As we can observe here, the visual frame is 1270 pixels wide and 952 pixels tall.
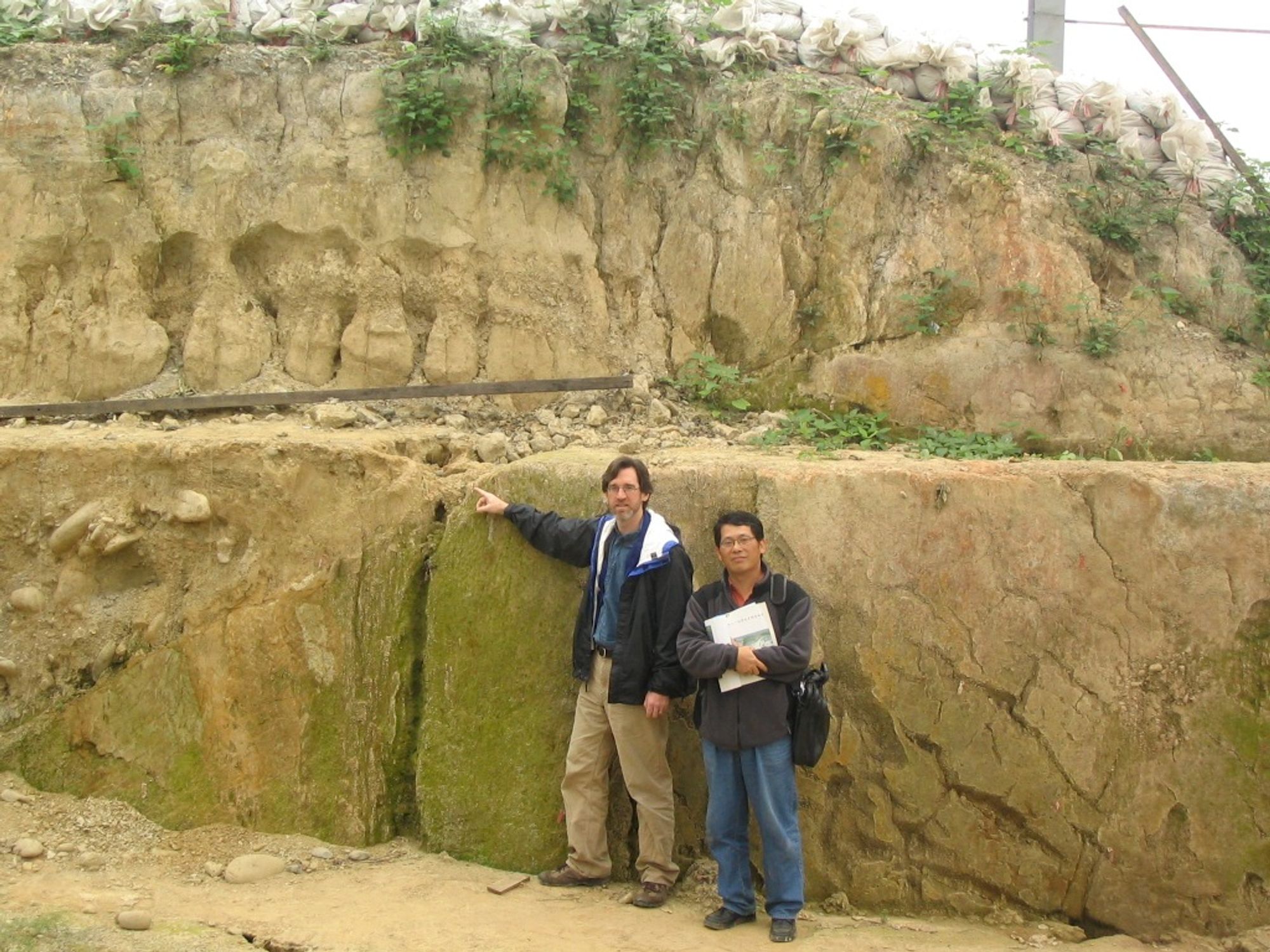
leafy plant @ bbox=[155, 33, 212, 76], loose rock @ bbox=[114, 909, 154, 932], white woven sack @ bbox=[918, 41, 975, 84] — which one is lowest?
loose rock @ bbox=[114, 909, 154, 932]

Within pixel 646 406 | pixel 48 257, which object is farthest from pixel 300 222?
pixel 646 406

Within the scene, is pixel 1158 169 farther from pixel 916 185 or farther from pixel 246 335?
pixel 246 335

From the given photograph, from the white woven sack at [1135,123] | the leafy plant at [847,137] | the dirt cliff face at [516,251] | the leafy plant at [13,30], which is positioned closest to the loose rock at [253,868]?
the dirt cliff face at [516,251]

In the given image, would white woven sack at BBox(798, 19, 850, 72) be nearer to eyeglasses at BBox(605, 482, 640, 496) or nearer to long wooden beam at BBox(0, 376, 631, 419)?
long wooden beam at BBox(0, 376, 631, 419)

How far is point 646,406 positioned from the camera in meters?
6.35

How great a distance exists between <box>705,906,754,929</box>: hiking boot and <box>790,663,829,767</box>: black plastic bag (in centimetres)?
60

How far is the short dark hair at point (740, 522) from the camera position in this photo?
14.0ft

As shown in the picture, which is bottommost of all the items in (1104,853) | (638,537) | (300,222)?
(1104,853)

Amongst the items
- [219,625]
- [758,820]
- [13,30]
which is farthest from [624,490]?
[13,30]

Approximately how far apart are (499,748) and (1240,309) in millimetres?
4645

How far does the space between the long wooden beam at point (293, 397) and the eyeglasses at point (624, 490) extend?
178 cm

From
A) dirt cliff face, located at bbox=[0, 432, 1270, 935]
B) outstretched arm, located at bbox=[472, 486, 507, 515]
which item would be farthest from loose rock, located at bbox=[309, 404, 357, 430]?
outstretched arm, located at bbox=[472, 486, 507, 515]

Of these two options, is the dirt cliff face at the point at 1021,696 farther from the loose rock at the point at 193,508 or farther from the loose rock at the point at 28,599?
the loose rock at the point at 28,599

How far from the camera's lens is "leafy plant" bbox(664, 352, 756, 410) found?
648cm
